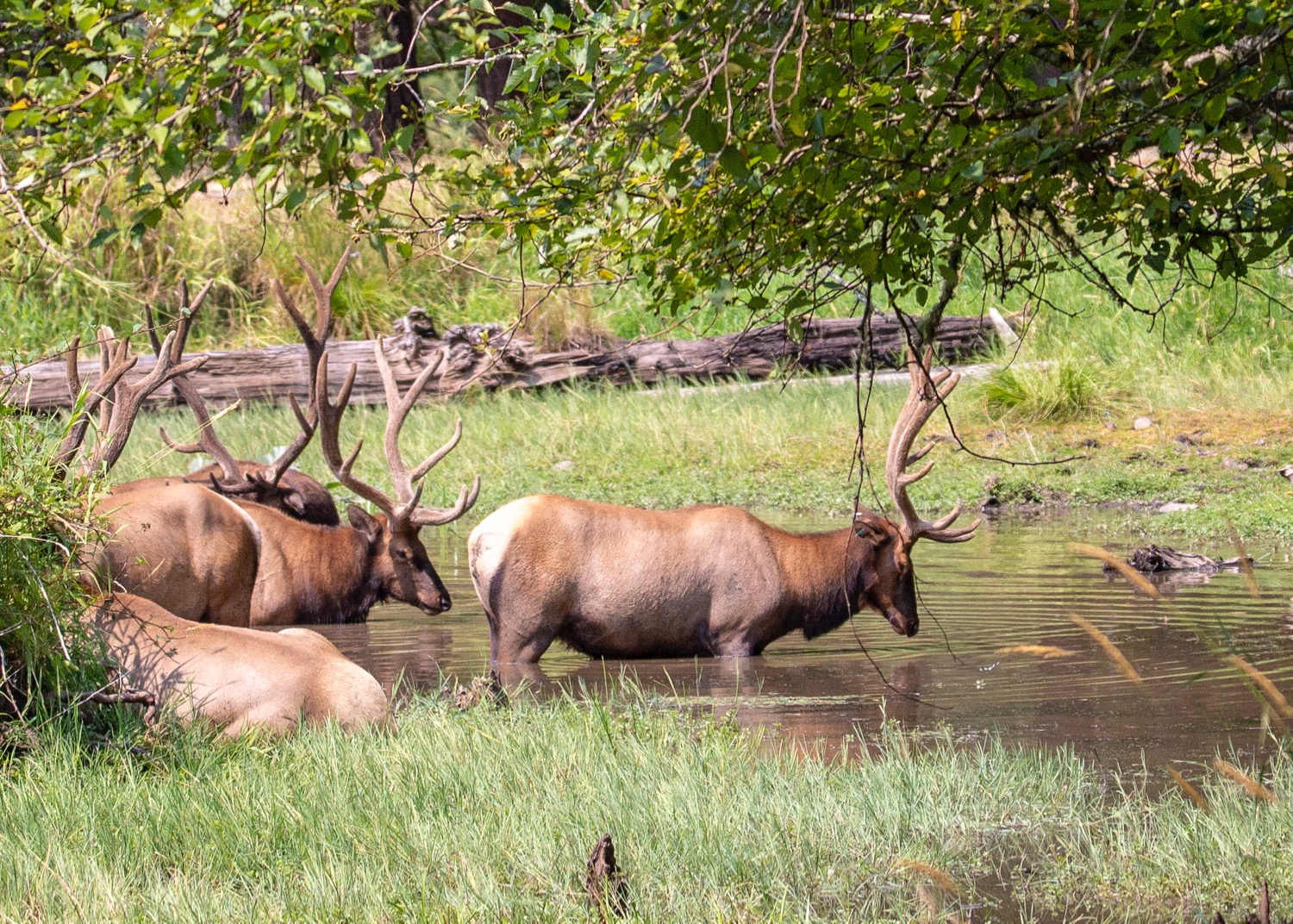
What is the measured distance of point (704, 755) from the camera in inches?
211

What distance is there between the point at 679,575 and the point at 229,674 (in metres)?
3.18

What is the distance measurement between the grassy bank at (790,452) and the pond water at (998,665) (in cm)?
209

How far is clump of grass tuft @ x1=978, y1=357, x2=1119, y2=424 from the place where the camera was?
15.1 metres

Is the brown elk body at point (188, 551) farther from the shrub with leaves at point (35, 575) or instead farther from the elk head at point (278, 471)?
the shrub with leaves at point (35, 575)

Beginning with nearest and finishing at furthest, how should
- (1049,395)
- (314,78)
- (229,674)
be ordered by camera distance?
(314,78) < (229,674) < (1049,395)

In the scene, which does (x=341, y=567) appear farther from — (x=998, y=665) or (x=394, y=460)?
(x=998, y=665)

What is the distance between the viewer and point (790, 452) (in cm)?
1492

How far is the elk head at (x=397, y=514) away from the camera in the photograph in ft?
29.5

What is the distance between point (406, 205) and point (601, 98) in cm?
1497

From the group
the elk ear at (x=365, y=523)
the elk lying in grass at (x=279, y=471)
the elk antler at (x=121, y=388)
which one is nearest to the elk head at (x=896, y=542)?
the elk ear at (x=365, y=523)

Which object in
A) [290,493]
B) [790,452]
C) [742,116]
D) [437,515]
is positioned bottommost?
[790,452]

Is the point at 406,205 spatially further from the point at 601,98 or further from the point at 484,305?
the point at 601,98

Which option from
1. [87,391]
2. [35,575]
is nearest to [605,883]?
[35,575]

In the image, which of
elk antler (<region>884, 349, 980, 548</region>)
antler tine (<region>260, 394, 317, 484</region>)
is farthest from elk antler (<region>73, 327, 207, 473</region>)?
elk antler (<region>884, 349, 980, 548</region>)
